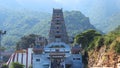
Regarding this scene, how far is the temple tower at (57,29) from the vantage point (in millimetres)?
54388

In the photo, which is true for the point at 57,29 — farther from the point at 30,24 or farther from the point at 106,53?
the point at 30,24

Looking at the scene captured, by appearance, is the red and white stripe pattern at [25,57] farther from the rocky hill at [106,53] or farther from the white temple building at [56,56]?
the rocky hill at [106,53]

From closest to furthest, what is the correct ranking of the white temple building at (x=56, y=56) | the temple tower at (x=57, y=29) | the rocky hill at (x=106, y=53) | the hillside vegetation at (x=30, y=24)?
the rocky hill at (x=106, y=53), the white temple building at (x=56, y=56), the temple tower at (x=57, y=29), the hillside vegetation at (x=30, y=24)

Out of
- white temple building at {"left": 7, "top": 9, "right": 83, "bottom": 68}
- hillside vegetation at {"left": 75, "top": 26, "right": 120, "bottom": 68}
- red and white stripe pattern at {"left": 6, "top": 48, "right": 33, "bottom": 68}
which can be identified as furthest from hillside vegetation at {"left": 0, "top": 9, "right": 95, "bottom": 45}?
hillside vegetation at {"left": 75, "top": 26, "right": 120, "bottom": 68}

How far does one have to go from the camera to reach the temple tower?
54.4 m

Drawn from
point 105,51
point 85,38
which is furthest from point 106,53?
point 85,38

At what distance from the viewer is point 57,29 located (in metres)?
55.1

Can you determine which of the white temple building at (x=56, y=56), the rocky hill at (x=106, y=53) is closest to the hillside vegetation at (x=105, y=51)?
the rocky hill at (x=106, y=53)

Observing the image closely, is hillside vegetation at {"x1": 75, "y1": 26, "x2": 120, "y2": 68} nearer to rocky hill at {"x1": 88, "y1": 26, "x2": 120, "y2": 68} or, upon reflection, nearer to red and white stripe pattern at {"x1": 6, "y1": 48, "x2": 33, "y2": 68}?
rocky hill at {"x1": 88, "y1": 26, "x2": 120, "y2": 68}

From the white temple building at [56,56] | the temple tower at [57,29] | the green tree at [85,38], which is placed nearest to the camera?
the white temple building at [56,56]

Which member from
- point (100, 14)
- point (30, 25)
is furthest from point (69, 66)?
point (100, 14)

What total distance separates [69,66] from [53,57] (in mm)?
2510

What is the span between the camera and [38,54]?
48250mm

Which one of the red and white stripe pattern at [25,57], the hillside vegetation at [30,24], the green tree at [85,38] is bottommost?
the red and white stripe pattern at [25,57]
